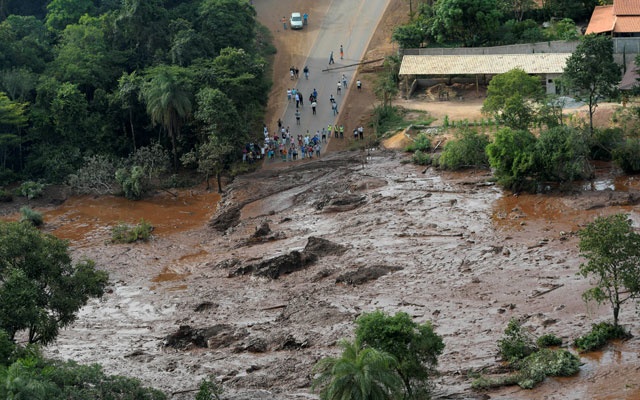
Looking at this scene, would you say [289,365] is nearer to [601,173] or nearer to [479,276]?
[479,276]

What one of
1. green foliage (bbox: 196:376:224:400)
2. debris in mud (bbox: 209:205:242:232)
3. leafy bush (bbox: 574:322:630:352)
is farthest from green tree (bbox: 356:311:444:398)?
debris in mud (bbox: 209:205:242:232)

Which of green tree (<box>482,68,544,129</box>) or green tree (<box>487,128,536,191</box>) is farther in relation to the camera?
green tree (<box>482,68,544,129</box>)

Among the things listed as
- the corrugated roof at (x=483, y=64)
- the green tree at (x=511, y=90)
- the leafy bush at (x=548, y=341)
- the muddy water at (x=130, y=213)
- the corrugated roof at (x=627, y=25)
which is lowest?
the leafy bush at (x=548, y=341)

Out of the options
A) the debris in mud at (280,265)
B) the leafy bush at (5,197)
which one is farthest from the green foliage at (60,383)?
the leafy bush at (5,197)

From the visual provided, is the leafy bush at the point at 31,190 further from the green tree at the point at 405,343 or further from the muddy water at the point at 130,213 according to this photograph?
the green tree at the point at 405,343

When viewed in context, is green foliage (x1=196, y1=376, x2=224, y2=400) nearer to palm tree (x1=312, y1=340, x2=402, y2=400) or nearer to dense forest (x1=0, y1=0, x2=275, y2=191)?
palm tree (x1=312, y1=340, x2=402, y2=400)

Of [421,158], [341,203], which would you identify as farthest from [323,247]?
[421,158]
